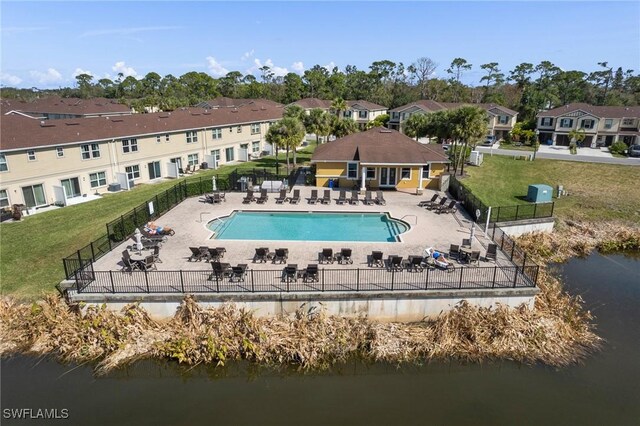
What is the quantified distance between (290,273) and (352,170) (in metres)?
18.3

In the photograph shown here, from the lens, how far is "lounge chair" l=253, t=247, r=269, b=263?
18.8 meters

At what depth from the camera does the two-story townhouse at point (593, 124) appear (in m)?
57.8

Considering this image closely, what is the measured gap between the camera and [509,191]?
3506 centimetres

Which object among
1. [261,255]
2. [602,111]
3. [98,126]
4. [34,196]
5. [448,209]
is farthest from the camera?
[602,111]

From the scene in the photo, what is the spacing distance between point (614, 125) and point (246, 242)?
2444 inches

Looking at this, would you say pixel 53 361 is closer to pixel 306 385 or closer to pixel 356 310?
pixel 306 385

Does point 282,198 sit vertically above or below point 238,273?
above

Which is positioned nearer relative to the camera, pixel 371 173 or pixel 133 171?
pixel 371 173

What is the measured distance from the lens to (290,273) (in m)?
17.0

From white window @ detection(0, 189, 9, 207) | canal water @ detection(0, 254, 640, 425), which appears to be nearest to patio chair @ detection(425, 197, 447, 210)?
canal water @ detection(0, 254, 640, 425)

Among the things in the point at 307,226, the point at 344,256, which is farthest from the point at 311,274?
the point at 307,226

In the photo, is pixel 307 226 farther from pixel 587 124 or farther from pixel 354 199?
pixel 587 124

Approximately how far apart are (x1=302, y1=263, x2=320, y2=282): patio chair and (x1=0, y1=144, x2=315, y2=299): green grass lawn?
12614 millimetres

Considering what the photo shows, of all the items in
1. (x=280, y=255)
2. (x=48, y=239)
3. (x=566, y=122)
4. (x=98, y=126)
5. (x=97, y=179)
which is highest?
(x=98, y=126)
